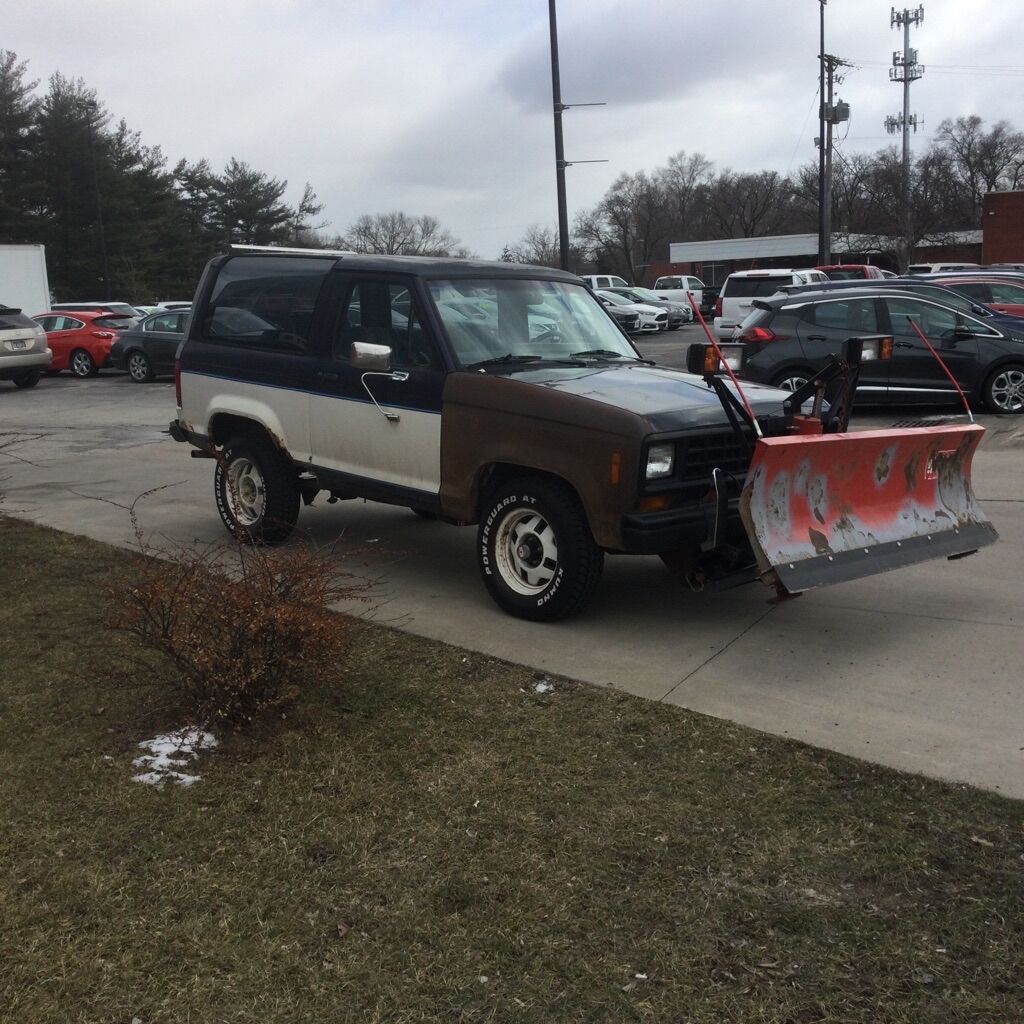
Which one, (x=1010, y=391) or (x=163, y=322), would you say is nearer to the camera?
(x=1010, y=391)

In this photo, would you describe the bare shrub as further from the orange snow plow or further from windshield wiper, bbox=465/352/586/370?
windshield wiper, bbox=465/352/586/370

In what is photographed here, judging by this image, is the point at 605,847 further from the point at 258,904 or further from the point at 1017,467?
the point at 1017,467

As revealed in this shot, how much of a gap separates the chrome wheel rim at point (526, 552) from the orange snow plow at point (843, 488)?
1.13 m

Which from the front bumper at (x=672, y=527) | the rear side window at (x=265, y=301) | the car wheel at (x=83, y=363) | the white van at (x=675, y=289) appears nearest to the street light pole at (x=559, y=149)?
the car wheel at (x=83, y=363)

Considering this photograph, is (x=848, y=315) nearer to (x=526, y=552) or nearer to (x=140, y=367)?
(x=526, y=552)

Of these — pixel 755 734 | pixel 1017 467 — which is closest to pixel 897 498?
pixel 755 734

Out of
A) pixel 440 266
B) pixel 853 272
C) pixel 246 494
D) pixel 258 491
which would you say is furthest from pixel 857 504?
pixel 853 272

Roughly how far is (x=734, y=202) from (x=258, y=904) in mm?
93670

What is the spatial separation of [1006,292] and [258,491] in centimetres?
1708

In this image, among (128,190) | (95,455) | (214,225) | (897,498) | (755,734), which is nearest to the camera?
(755,734)

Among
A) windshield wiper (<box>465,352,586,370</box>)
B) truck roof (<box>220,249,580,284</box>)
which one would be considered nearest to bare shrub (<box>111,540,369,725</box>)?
windshield wiper (<box>465,352,586,370</box>)

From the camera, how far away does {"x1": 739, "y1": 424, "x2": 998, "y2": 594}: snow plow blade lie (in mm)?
5477

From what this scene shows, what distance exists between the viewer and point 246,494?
8469 millimetres

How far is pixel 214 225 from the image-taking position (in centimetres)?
6744
